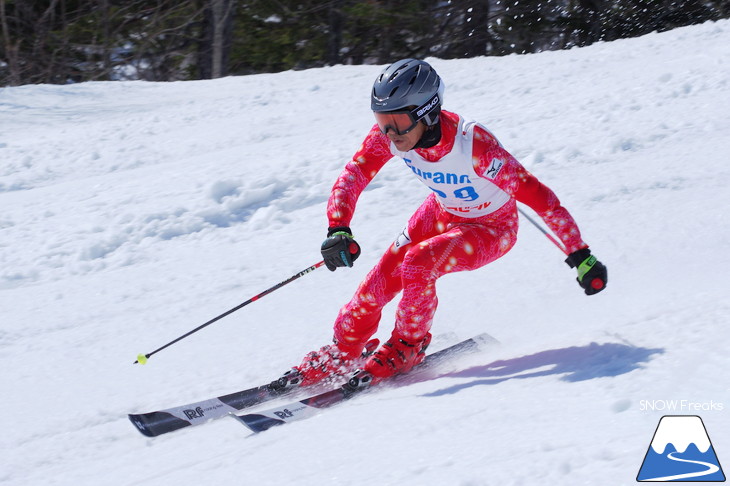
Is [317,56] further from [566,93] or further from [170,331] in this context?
[170,331]

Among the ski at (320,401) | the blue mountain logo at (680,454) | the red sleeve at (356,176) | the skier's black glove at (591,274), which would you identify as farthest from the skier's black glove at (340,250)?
the blue mountain logo at (680,454)

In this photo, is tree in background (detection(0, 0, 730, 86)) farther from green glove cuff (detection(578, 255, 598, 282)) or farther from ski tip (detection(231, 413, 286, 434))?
green glove cuff (detection(578, 255, 598, 282))

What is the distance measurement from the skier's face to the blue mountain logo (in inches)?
65.7

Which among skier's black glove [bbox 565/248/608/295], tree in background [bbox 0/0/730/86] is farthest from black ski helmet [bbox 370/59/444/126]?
tree in background [bbox 0/0/730/86]

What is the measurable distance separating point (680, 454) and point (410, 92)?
73.9 inches

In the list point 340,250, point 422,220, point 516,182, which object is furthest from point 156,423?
point 516,182

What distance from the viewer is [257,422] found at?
135 inches

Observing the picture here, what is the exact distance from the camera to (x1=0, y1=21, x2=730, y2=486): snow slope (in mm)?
2838

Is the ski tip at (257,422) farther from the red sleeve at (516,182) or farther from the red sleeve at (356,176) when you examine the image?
the red sleeve at (516,182)

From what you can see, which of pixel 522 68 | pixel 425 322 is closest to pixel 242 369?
pixel 425 322

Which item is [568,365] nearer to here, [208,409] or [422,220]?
[422,220]

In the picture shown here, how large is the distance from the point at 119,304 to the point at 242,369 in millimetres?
1361

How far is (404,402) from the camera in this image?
3.38m

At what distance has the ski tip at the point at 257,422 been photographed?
3377 mm
